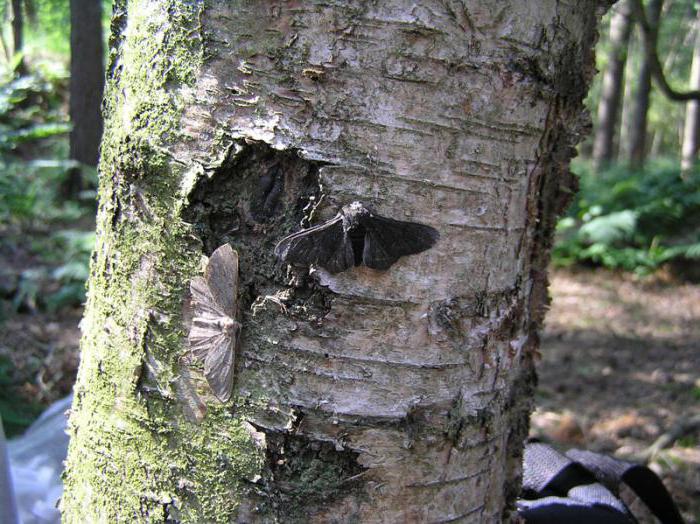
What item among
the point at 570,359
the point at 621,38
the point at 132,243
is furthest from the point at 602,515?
the point at 621,38

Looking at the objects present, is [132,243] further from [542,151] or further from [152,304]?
[542,151]

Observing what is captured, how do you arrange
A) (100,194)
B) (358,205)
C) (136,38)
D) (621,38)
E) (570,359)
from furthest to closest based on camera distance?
1. (621,38)
2. (570,359)
3. (100,194)
4. (136,38)
5. (358,205)

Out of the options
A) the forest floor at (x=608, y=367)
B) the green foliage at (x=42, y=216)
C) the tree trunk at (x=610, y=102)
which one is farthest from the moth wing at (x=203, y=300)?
the tree trunk at (x=610, y=102)

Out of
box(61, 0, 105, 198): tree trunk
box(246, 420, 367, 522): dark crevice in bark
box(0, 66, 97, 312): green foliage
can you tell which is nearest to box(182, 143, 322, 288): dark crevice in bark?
box(246, 420, 367, 522): dark crevice in bark

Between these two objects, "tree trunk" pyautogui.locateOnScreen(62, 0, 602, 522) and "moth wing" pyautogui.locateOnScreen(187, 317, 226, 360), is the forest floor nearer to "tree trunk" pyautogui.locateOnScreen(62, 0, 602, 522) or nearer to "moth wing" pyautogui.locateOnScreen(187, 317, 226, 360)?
"tree trunk" pyautogui.locateOnScreen(62, 0, 602, 522)

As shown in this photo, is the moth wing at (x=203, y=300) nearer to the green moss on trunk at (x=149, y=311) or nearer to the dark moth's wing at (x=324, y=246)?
the green moss on trunk at (x=149, y=311)

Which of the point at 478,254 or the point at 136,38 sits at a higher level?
the point at 136,38
